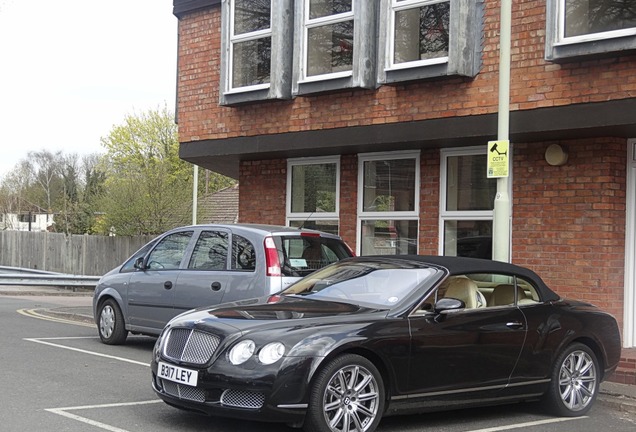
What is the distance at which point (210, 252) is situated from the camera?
10398 mm

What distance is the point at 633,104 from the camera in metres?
10.1

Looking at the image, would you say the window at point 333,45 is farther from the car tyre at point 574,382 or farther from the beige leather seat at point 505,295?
the car tyre at point 574,382

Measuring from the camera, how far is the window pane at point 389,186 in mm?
13297

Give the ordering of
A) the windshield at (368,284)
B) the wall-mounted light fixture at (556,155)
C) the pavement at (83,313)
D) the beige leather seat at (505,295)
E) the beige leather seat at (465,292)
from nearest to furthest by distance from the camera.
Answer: the windshield at (368,284) < the beige leather seat at (465,292) < the beige leather seat at (505,295) < the pavement at (83,313) < the wall-mounted light fixture at (556,155)

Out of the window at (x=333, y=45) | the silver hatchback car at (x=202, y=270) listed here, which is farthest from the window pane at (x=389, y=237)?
the silver hatchback car at (x=202, y=270)

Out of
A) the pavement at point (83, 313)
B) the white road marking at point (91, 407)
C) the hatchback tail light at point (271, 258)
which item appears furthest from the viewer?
the hatchback tail light at point (271, 258)

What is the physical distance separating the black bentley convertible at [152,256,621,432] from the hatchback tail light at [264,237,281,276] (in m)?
1.62

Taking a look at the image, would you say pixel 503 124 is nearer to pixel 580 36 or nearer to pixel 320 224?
pixel 580 36

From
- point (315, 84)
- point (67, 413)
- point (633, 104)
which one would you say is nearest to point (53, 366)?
point (67, 413)

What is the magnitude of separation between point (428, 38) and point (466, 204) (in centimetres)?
249

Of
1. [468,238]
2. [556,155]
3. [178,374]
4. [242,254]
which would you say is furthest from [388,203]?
[178,374]

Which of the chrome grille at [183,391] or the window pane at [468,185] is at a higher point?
the window pane at [468,185]

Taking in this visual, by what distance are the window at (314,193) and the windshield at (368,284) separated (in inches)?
260

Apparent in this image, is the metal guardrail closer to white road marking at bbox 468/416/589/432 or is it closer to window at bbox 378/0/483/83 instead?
window at bbox 378/0/483/83
